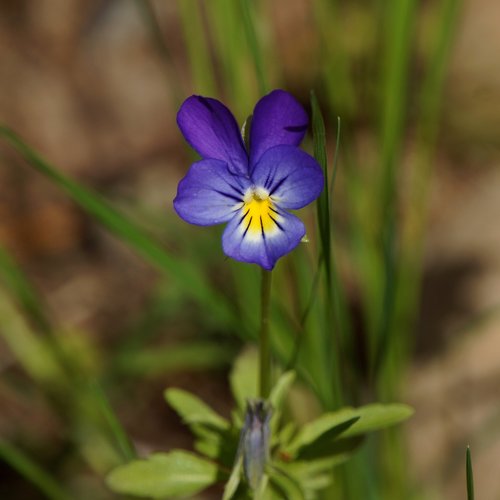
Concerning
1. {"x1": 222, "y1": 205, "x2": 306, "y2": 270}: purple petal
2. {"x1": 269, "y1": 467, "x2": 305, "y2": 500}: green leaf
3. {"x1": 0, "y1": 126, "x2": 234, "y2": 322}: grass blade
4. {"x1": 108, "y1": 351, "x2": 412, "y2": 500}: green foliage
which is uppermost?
{"x1": 0, "y1": 126, "x2": 234, "y2": 322}: grass blade

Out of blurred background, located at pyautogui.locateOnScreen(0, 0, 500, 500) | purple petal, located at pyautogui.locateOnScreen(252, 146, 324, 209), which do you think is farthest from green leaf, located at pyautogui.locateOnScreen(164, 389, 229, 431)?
purple petal, located at pyautogui.locateOnScreen(252, 146, 324, 209)

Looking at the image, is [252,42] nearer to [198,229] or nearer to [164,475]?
[164,475]

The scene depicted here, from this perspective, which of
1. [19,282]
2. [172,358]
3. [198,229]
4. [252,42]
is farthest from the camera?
[198,229]

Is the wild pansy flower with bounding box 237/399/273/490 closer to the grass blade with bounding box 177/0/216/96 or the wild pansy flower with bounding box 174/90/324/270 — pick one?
the wild pansy flower with bounding box 174/90/324/270

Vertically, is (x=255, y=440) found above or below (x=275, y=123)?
below

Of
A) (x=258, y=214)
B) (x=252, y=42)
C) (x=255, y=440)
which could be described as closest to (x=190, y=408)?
(x=255, y=440)

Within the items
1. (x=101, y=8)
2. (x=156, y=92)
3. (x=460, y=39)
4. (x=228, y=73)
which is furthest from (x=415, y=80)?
(x=228, y=73)
